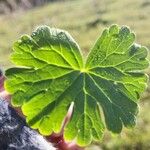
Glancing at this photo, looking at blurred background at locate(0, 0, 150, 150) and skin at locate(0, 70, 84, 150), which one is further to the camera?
blurred background at locate(0, 0, 150, 150)

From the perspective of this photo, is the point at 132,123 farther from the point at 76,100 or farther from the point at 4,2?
the point at 4,2

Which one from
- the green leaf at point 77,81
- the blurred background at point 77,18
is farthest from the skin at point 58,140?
the blurred background at point 77,18

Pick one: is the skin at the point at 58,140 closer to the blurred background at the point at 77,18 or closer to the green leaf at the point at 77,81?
the green leaf at the point at 77,81

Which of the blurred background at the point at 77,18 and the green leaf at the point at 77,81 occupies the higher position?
the blurred background at the point at 77,18

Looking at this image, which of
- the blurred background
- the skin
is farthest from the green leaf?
the blurred background

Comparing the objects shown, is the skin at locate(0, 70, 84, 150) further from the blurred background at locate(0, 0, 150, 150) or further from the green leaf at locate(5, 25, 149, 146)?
the blurred background at locate(0, 0, 150, 150)

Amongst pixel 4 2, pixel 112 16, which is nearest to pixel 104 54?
pixel 112 16

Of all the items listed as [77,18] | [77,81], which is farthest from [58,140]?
[77,18]
